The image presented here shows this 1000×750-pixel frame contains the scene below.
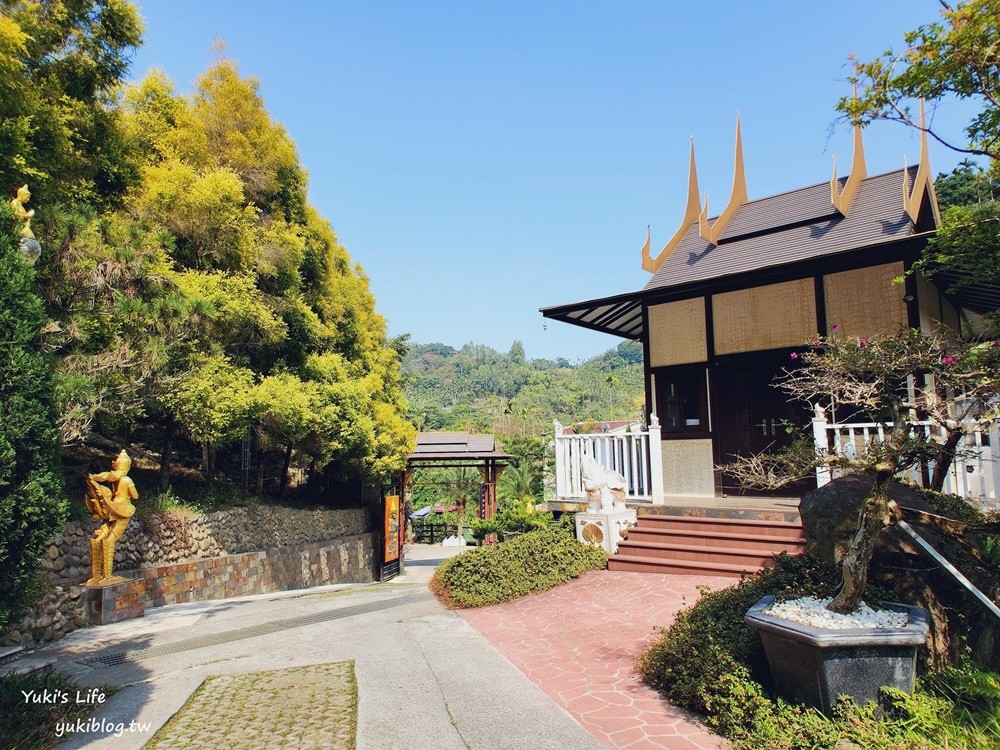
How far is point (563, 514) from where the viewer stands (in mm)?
9016

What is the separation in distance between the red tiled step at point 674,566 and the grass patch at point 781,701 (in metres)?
2.39

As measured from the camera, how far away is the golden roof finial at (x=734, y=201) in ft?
36.0

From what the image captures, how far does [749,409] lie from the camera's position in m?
9.62

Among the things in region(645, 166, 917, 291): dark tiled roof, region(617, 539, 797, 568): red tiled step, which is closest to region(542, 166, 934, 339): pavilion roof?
region(645, 166, 917, 291): dark tiled roof

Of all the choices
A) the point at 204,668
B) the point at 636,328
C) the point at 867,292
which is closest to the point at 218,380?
the point at 204,668

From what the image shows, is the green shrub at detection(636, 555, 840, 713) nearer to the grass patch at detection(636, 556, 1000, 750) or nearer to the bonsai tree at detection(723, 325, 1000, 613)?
the grass patch at detection(636, 556, 1000, 750)

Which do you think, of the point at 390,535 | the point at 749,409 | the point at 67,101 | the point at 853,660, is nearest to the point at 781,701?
the point at 853,660

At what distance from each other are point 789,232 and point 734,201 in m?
1.81

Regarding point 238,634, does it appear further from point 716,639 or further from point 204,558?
point 716,639

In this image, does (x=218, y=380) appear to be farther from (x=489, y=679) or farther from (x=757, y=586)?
(x=757, y=586)

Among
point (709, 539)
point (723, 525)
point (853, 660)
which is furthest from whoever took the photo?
point (723, 525)

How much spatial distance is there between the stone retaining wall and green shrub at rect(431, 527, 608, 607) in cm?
419

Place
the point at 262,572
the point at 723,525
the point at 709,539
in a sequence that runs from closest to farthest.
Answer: the point at 709,539 < the point at 723,525 < the point at 262,572

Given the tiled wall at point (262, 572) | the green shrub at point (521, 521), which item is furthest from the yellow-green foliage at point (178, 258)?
the green shrub at point (521, 521)
